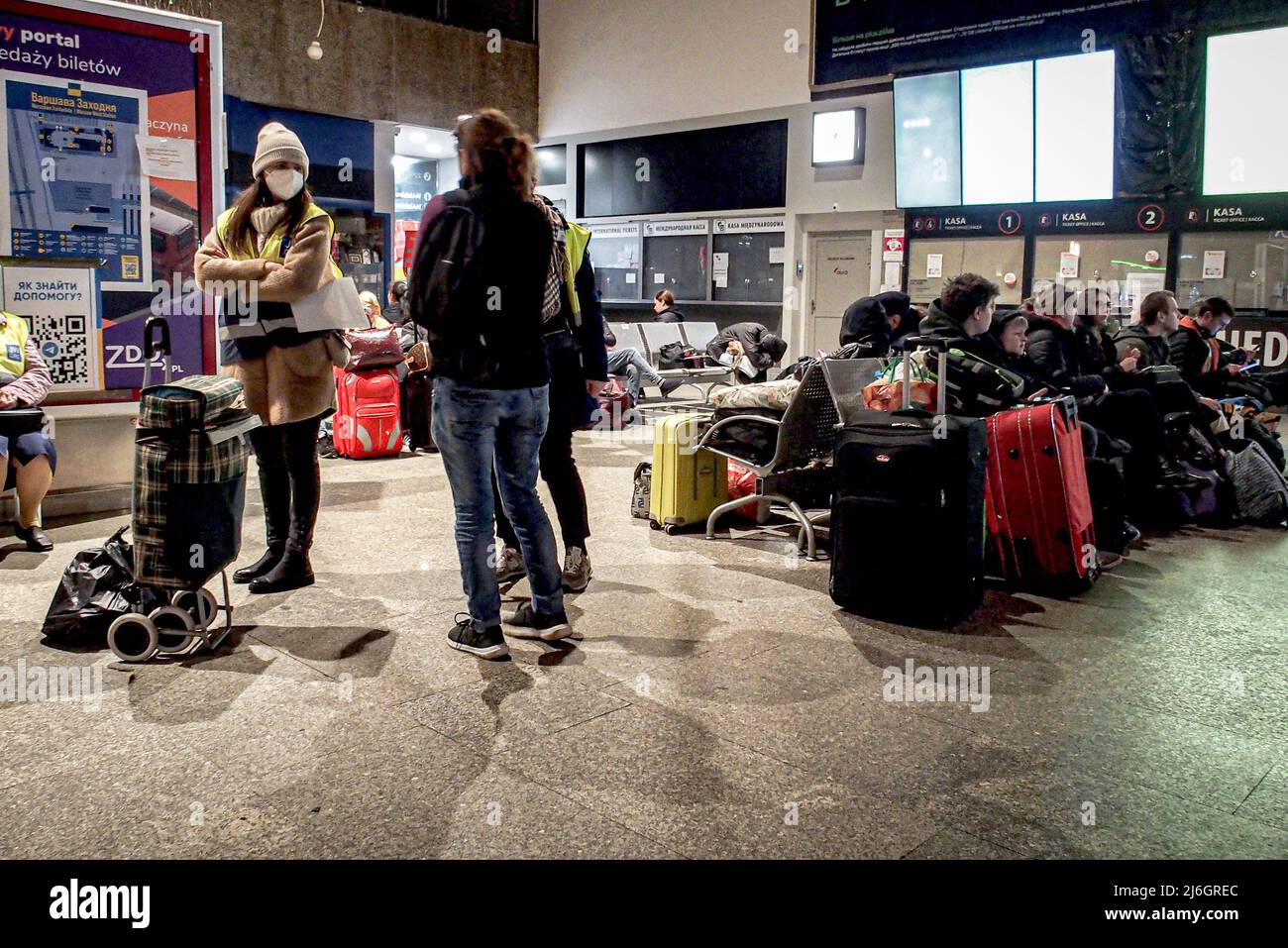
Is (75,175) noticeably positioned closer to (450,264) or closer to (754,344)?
(450,264)

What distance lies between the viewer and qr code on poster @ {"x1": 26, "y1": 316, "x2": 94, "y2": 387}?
5059 millimetres

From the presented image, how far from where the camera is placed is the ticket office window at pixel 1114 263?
10422 millimetres

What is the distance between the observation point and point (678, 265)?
15.1m

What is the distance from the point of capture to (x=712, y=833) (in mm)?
Result: 2184

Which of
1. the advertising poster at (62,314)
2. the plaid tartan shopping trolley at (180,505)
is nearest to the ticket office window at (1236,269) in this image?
the advertising poster at (62,314)

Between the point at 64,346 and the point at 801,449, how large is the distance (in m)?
3.69

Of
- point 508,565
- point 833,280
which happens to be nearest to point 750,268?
point 833,280

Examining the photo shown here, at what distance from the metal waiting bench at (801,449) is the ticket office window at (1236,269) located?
23.0 ft

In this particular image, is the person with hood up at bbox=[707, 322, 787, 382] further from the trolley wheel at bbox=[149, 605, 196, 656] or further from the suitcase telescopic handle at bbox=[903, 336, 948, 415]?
the trolley wheel at bbox=[149, 605, 196, 656]

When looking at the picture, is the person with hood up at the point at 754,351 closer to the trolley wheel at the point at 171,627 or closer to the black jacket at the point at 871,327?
the black jacket at the point at 871,327

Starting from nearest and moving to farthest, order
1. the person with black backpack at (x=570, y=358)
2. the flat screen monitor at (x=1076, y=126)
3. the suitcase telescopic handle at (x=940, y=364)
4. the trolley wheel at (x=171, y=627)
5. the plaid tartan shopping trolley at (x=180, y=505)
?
the plaid tartan shopping trolley at (x=180, y=505), the trolley wheel at (x=171, y=627), the person with black backpack at (x=570, y=358), the suitcase telescopic handle at (x=940, y=364), the flat screen monitor at (x=1076, y=126)

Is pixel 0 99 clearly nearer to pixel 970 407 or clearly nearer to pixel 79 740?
pixel 79 740

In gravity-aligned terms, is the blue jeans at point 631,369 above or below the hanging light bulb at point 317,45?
below
